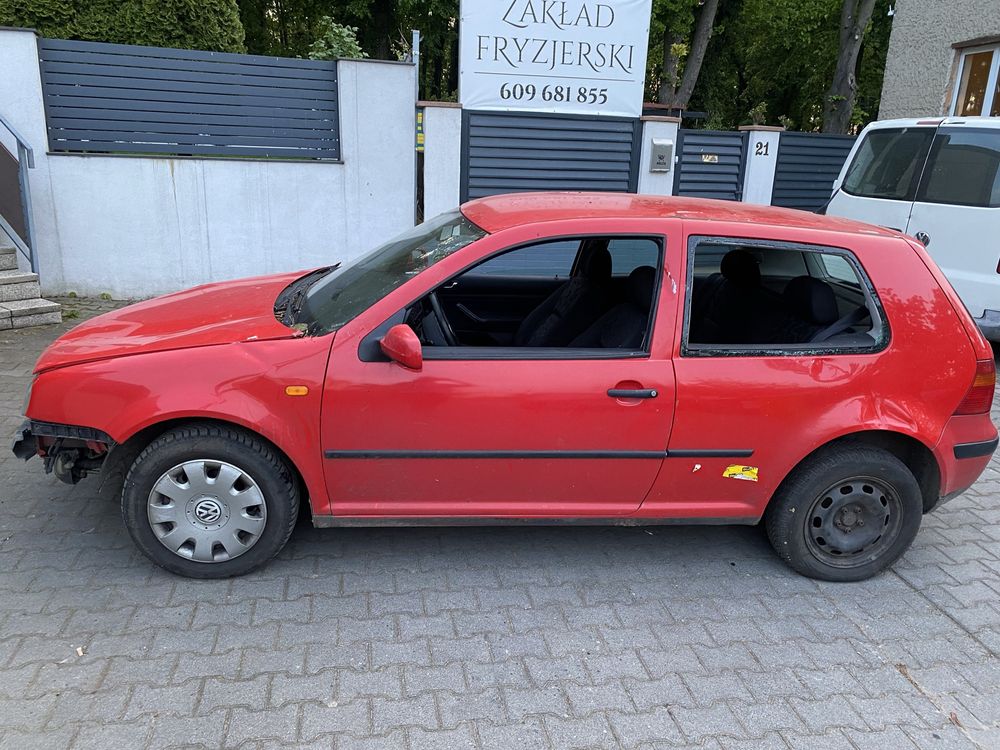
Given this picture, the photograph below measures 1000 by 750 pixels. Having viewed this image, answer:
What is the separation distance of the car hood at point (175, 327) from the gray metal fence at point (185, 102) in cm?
460

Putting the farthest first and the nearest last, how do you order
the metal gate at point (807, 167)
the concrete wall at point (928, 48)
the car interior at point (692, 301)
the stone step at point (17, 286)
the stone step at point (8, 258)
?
the concrete wall at point (928, 48) < the metal gate at point (807, 167) < the stone step at point (8, 258) < the stone step at point (17, 286) < the car interior at point (692, 301)

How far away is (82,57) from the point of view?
736 cm

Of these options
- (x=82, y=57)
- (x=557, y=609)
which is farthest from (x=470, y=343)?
(x=82, y=57)

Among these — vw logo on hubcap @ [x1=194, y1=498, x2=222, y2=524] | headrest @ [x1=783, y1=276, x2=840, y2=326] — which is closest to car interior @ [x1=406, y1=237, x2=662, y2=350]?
headrest @ [x1=783, y1=276, x2=840, y2=326]

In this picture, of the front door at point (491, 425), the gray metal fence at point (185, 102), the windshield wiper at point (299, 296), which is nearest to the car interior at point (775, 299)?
the front door at point (491, 425)

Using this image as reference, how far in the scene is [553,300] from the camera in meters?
4.08

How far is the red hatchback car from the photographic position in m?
3.05

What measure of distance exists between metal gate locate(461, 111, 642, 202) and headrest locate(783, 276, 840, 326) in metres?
5.57

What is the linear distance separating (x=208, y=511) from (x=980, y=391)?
11.0 ft

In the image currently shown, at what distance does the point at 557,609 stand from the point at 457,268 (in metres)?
1.47

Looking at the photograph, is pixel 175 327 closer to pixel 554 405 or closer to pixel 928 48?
pixel 554 405

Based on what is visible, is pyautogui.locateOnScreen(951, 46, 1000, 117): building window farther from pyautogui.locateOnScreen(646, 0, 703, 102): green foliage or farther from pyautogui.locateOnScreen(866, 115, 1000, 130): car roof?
pyautogui.locateOnScreen(646, 0, 703, 102): green foliage

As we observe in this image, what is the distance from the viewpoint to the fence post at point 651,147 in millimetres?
9008

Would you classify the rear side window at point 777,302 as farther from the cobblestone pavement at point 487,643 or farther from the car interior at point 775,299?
the cobblestone pavement at point 487,643
